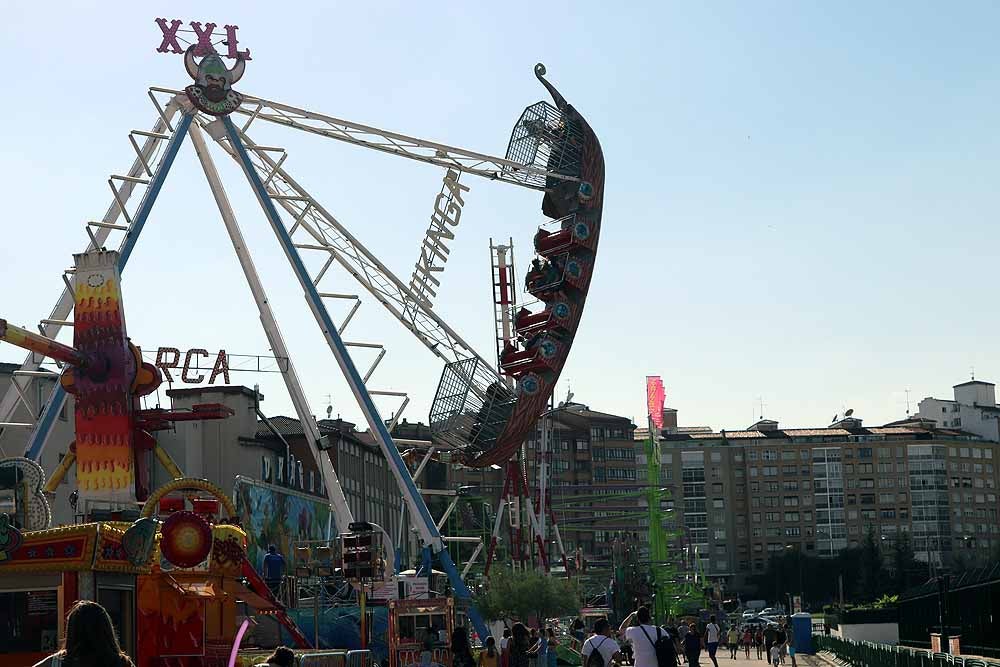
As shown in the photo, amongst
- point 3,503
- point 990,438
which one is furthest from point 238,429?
point 990,438

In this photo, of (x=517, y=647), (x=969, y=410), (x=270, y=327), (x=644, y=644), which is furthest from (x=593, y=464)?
(x=644, y=644)

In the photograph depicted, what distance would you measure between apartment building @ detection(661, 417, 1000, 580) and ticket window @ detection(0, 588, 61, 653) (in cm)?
13709

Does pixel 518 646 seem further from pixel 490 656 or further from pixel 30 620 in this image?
pixel 30 620

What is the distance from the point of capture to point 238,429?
2945 inches

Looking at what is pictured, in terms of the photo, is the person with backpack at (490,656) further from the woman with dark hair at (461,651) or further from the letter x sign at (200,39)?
the letter x sign at (200,39)

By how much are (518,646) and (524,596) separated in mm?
41368

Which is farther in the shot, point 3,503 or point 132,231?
point 132,231

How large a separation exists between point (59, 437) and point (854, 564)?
320ft

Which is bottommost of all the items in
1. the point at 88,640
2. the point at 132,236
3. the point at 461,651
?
the point at 461,651

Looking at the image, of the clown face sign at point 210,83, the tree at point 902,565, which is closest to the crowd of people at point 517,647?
the clown face sign at point 210,83

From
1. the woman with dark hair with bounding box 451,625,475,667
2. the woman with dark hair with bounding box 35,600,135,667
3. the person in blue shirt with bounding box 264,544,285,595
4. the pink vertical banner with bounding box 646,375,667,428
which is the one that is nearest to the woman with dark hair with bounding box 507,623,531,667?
the woman with dark hair with bounding box 451,625,475,667

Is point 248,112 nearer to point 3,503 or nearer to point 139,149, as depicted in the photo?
point 139,149

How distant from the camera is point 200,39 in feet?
135

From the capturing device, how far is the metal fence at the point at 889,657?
19091 mm
